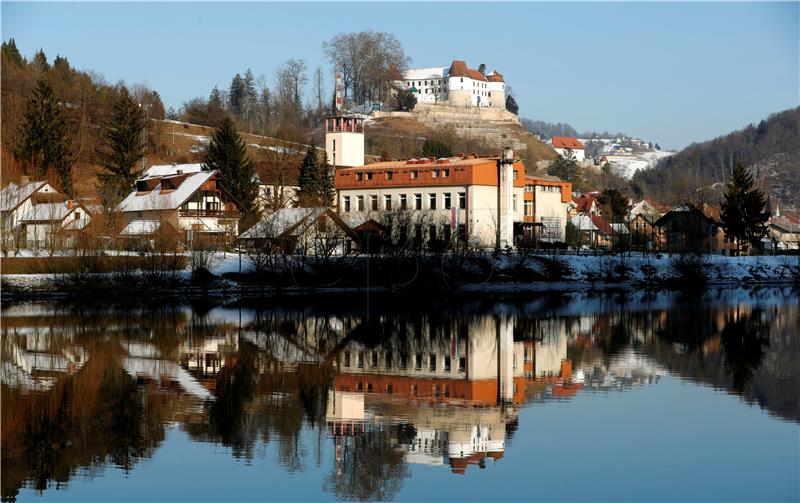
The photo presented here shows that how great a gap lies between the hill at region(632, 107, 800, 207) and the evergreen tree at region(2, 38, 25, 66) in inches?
3313

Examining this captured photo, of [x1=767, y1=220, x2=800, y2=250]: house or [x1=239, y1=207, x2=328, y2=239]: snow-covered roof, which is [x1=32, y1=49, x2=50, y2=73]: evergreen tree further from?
[x1=767, y1=220, x2=800, y2=250]: house

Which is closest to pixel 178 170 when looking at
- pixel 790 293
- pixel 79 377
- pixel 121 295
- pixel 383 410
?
pixel 121 295

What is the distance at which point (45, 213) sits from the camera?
55.4 m

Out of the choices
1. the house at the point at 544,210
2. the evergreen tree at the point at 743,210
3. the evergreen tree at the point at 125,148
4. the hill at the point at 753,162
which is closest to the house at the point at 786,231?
the hill at the point at 753,162

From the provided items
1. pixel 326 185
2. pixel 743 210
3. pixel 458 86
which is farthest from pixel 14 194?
pixel 458 86

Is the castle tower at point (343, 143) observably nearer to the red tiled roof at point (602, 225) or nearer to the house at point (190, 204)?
the house at point (190, 204)

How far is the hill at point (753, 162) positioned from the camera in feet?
491

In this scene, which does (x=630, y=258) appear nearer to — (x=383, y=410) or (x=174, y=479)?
(x=383, y=410)

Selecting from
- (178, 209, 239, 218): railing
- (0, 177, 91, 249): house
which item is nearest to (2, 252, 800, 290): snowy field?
(0, 177, 91, 249): house

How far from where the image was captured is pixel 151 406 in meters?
20.1

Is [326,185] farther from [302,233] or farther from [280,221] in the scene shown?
[302,233]

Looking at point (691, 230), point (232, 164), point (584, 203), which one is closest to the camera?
point (232, 164)

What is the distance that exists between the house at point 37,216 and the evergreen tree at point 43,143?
10.4ft

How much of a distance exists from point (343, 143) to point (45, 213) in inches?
1368
